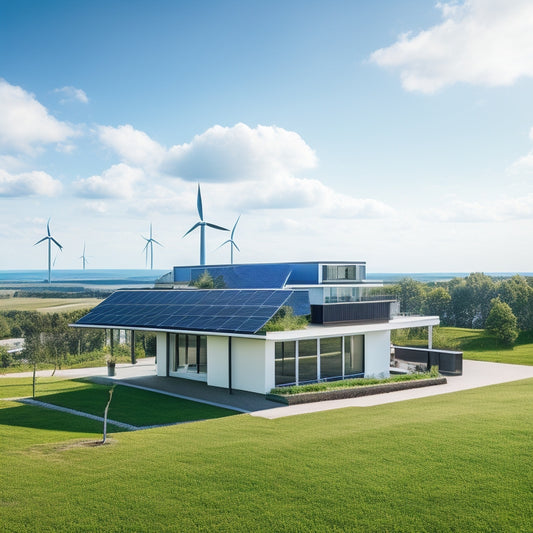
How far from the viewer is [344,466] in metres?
10.6

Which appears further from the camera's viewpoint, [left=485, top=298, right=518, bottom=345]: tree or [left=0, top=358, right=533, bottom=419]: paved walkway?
[left=485, top=298, right=518, bottom=345]: tree

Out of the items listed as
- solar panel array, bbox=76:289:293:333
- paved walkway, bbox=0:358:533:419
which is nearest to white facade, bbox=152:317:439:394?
paved walkway, bbox=0:358:533:419

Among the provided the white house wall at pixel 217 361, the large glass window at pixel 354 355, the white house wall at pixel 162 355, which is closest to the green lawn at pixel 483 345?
the large glass window at pixel 354 355

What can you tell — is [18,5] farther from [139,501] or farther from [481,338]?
[481,338]

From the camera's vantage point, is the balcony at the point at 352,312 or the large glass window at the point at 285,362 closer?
the large glass window at the point at 285,362

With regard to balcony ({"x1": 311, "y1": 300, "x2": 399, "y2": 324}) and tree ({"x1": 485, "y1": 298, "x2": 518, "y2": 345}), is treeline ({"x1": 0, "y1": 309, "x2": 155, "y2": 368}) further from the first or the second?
tree ({"x1": 485, "y1": 298, "x2": 518, "y2": 345})

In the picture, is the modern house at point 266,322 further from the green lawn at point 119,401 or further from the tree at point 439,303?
the tree at point 439,303

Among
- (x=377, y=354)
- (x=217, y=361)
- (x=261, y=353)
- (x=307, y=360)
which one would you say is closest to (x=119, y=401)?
(x=217, y=361)

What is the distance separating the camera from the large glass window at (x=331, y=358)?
24.2 m

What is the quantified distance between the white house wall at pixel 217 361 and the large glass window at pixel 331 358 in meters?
4.53

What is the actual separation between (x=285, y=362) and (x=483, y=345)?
37.2 metres

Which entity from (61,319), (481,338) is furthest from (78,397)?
(481,338)

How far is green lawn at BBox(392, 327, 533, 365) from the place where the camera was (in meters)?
40.6

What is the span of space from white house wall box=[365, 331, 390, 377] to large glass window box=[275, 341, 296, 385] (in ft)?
16.5
